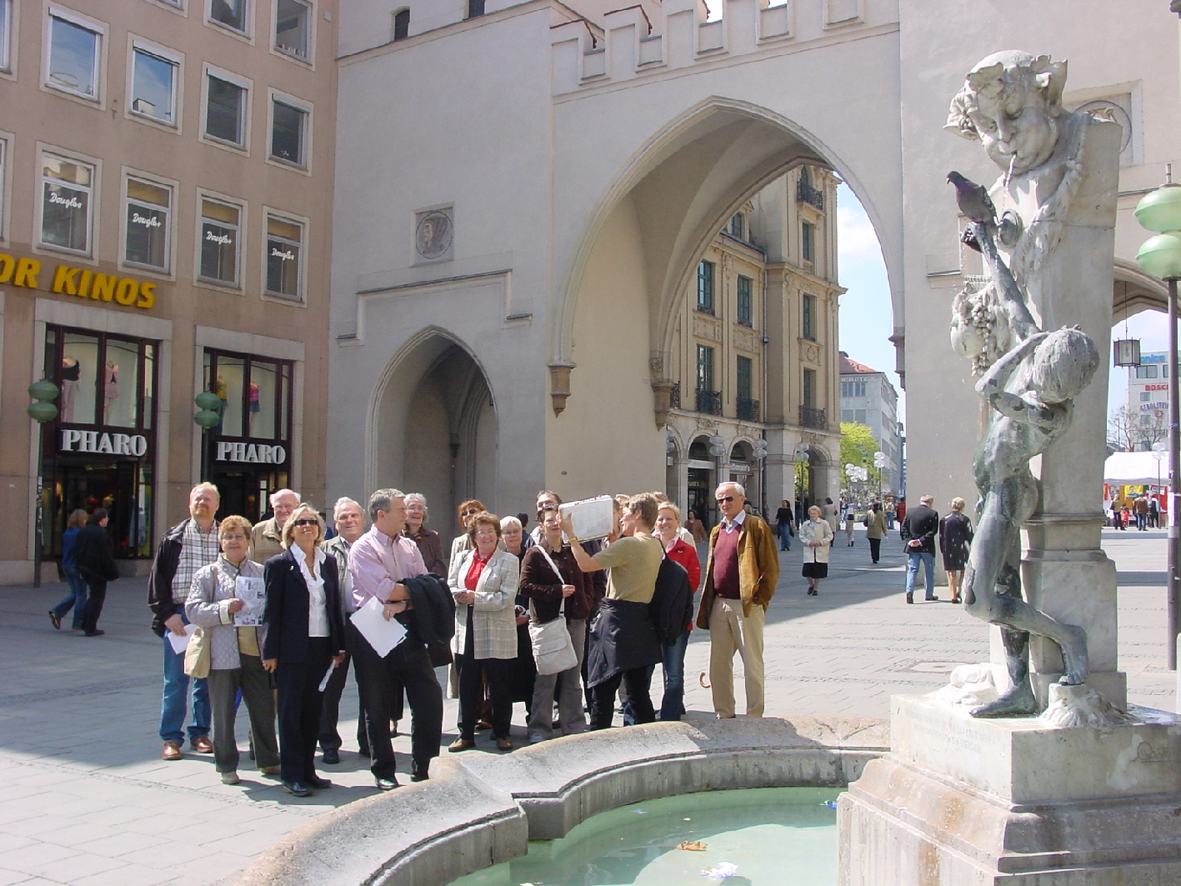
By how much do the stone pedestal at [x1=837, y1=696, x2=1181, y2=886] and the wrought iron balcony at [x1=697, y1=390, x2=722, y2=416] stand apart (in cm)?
3781

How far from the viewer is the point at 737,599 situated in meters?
7.52

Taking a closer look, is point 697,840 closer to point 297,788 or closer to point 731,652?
point 297,788

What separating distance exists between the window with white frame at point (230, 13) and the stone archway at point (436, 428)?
819cm

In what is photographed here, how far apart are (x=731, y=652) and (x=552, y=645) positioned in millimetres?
1261

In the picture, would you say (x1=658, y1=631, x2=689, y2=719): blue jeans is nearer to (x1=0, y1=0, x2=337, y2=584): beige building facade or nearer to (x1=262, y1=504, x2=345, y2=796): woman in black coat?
(x1=262, y1=504, x2=345, y2=796): woman in black coat

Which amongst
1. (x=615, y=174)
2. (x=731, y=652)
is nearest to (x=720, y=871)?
(x=731, y=652)

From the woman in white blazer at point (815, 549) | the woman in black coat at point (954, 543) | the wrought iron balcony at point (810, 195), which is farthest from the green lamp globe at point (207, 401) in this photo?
the wrought iron balcony at point (810, 195)

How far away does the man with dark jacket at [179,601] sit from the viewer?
7.04 m

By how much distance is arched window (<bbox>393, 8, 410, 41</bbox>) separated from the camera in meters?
26.6

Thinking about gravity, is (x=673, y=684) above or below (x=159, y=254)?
below

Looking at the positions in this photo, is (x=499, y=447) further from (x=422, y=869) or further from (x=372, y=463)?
(x=422, y=869)

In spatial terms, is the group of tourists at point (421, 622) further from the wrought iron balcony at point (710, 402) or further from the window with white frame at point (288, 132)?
the wrought iron balcony at point (710, 402)

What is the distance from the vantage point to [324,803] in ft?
19.3

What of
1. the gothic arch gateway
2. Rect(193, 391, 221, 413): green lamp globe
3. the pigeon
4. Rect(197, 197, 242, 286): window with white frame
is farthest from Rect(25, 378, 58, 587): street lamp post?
the pigeon
